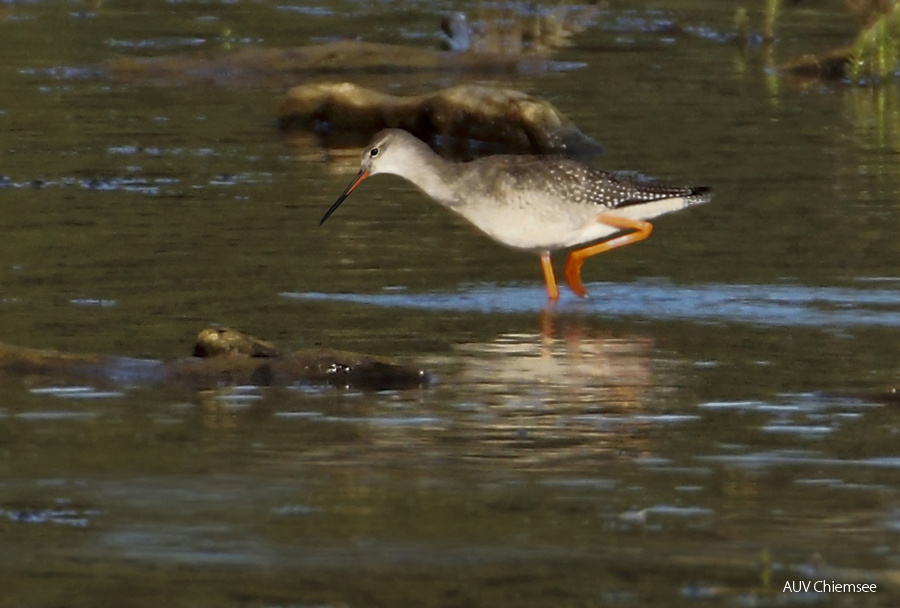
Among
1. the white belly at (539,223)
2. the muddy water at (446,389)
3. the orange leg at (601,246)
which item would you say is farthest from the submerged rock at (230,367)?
the orange leg at (601,246)

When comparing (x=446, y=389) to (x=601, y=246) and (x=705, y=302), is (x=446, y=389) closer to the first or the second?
(x=705, y=302)

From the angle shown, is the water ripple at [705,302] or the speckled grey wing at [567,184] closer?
the water ripple at [705,302]

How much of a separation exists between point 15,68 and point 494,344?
12873mm

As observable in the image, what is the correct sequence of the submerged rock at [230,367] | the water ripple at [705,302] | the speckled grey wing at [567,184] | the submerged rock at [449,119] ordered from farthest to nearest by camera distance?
the submerged rock at [449,119], the speckled grey wing at [567,184], the water ripple at [705,302], the submerged rock at [230,367]

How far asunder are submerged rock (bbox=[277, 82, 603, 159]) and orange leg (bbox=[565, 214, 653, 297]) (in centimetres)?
469

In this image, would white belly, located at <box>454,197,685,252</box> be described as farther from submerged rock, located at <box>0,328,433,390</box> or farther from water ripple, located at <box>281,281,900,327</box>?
submerged rock, located at <box>0,328,433,390</box>

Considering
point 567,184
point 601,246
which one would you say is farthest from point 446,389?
point 601,246

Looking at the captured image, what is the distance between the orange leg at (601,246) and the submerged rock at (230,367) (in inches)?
117

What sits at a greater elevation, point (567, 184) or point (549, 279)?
point (567, 184)

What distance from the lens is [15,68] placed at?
2162cm

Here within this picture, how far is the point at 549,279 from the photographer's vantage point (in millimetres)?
11781

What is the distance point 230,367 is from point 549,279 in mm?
3380

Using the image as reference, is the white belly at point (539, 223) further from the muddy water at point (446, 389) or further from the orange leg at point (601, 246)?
the muddy water at point (446, 389)

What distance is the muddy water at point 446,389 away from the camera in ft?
→ 20.3
